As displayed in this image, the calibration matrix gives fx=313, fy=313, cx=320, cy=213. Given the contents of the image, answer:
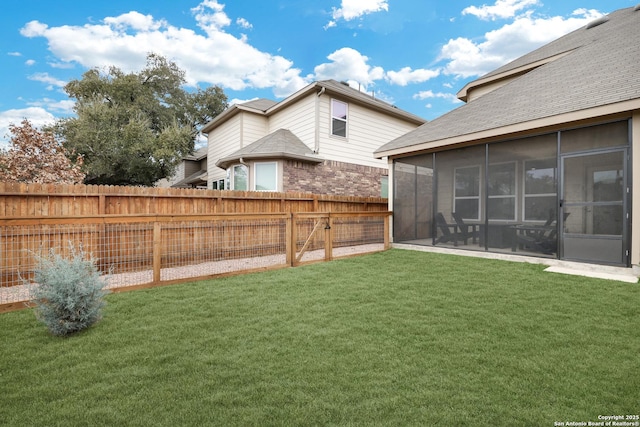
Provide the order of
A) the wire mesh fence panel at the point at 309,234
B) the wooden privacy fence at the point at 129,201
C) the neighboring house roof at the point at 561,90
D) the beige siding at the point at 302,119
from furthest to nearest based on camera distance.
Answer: the beige siding at the point at 302,119, the wire mesh fence panel at the point at 309,234, the neighboring house roof at the point at 561,90, the wooden privacy fence at the point at 129,201

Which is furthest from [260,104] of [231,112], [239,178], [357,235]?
[357,235]

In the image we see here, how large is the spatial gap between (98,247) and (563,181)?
8.38 m

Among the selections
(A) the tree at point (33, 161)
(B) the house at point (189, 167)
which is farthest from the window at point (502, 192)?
(B) the house at point (189, 167)

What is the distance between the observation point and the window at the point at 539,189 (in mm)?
5949

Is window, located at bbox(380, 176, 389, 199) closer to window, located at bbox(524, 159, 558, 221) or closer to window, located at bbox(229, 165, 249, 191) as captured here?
window, located at bbox(229, 165, 249, 191)

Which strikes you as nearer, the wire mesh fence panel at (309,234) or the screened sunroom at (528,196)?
the screened sunroom at (528,196)

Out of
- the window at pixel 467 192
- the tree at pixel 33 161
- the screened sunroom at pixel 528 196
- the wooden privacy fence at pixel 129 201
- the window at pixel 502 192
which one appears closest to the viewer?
the wooden privacy fence at pixel 129 201

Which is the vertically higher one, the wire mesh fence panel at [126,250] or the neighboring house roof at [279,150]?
the neighboring house roof at [279,150]

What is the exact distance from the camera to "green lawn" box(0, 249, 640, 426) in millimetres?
1867

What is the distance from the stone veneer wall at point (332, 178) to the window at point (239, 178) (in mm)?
2019

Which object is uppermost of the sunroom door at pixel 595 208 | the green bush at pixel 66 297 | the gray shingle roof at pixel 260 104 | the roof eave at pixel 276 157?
the gray shingle roof at pixel 260 104

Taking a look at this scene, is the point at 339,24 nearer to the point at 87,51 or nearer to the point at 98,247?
the point at 87,51

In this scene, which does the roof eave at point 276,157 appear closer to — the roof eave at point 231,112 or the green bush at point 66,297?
the roof eave at point 231,112

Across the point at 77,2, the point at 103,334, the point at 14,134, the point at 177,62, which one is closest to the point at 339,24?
the point at 77,2
